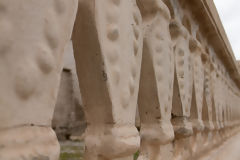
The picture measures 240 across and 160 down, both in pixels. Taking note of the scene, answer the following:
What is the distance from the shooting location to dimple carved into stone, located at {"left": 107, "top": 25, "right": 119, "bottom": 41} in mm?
625

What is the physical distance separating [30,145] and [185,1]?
1.25m

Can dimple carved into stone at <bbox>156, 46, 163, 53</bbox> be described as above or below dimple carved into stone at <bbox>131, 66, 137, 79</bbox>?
above

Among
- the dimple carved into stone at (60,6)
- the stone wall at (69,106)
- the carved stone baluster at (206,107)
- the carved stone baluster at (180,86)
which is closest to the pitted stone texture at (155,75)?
the carved stone baluster at (180,86)

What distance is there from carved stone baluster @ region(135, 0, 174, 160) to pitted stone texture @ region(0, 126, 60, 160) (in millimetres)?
508

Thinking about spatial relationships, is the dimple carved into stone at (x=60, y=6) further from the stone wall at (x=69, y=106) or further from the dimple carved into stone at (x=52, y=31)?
the stone wall at (x=69, y=106)

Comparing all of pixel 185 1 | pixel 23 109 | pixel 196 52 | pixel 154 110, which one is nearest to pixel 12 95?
pixel 23 109

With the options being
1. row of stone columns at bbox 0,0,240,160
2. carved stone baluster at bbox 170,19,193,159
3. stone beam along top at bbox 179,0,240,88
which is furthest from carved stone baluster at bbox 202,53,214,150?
row of stone columns at bbox 0,0,240,160

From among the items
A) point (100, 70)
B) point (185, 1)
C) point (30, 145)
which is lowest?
point (30, 145)

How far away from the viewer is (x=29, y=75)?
396 mm

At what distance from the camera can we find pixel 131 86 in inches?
28.0

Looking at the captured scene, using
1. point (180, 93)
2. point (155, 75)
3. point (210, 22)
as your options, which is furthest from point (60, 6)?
point (210, 22)

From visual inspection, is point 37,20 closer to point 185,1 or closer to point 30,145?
point 30,145

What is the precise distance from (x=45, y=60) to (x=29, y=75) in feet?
0.12

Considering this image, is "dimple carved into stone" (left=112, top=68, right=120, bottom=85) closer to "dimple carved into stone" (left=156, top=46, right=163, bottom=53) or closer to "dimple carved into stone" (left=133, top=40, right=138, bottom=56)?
"dimple carved into stone" (left=133, top=40, right=138, bottom=56)
